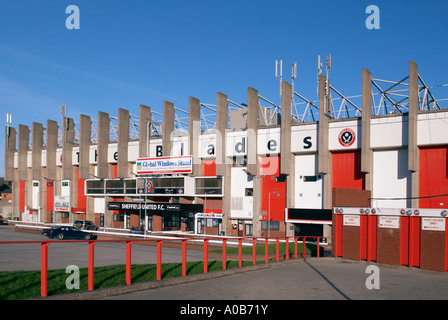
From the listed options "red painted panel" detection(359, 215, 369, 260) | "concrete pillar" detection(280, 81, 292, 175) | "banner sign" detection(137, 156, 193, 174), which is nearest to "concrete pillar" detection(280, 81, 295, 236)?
"concrete pillar" detection(280, 81, 292, 175)

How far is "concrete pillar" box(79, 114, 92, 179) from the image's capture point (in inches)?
2625

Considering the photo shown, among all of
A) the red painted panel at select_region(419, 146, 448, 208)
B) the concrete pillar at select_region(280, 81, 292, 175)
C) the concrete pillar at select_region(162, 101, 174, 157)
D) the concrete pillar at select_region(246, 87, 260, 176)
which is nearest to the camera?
the red painted panel at select_region(419, 146, 448, 208)

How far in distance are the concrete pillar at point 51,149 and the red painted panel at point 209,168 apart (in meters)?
31.8

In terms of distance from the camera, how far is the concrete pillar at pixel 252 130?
50312 mm

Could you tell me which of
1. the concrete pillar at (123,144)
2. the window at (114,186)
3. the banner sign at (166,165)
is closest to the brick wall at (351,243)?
the banner sign at (166,165)

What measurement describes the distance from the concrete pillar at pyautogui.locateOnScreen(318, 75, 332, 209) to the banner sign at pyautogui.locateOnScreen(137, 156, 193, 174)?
15.9 meters

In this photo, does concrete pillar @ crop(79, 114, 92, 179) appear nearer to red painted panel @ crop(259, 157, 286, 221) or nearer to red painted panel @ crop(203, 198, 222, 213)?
red painted panel @ crop(203, 198, 222, 213)

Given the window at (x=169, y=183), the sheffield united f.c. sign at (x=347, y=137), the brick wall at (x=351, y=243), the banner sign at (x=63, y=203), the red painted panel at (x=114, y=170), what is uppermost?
the sheffield united f.c. sign at (x=347, y=137)

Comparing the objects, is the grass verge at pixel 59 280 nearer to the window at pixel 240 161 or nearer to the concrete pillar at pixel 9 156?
the window at pixel 240 161

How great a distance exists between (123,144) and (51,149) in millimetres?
18210

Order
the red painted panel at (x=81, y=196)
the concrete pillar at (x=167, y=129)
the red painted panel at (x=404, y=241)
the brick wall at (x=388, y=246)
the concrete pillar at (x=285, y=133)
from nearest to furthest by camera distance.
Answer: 1. the red painted panel at (x=404, y=241)
2. the brick wall at (x=388, y=246)
3. the concrete pillar at (x=285, y=133)
4. the concrete pillar at (x=167, y=129)
5. the red painted panel at (x=81, y=196)

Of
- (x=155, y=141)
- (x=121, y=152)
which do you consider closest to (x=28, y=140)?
(x=121, y=152)

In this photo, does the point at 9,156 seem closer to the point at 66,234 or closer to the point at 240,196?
the point at 66,234

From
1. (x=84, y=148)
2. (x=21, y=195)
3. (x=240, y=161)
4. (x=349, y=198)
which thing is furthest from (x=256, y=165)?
(x=21, y=195)
